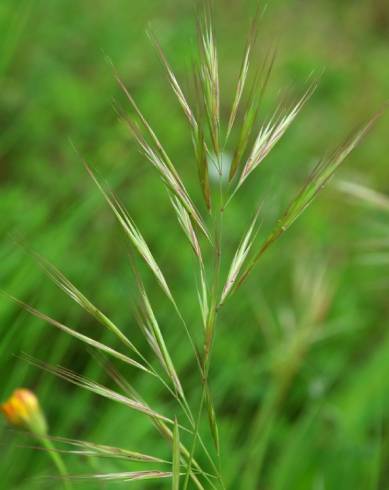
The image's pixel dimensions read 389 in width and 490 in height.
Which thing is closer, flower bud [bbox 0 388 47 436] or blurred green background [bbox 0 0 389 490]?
flower bud [bbox 0 388 47 436]

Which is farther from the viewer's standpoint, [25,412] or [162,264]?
[162,264]

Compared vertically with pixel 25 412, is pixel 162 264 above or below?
above

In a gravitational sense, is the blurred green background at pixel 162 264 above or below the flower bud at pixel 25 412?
above

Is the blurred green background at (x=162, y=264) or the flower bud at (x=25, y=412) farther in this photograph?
the blurred green background at (x=162, y=264)

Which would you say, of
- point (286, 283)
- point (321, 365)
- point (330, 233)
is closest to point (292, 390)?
point (321, 365)
